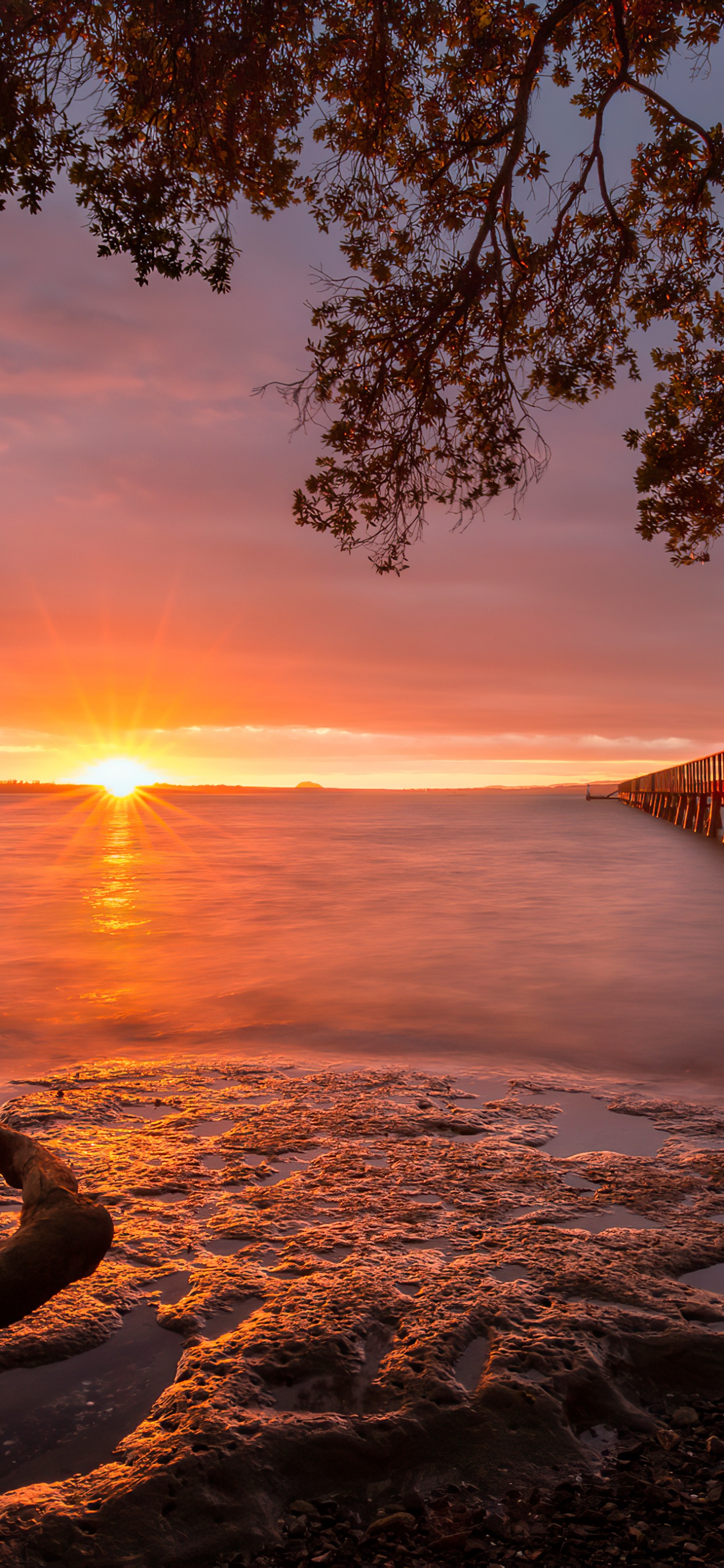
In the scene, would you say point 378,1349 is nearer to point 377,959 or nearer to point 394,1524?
point 394,1524

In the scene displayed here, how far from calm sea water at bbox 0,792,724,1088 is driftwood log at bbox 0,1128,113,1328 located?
4129 millimetres

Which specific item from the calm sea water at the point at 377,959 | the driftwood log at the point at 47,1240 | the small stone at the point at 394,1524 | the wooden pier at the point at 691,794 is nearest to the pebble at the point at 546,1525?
the small stone at the point at 394,1524

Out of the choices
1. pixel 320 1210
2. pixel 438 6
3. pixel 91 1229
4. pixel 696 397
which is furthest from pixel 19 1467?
pixel 438 6

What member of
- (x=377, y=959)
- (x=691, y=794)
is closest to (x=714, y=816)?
(x=691, y=794)

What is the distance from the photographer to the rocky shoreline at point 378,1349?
2037 mm

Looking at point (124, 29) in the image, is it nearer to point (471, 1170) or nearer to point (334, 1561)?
point (471, 1170)

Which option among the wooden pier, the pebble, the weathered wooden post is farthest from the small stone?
the weathered wooden post

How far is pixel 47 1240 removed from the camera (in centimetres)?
238

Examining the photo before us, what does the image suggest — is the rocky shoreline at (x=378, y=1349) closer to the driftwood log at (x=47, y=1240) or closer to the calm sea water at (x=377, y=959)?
the driftwood log at (x=47, y=1240)

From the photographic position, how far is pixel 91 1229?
247 centimetres

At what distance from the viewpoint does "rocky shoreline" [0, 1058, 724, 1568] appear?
204 cm

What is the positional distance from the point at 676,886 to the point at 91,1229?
59.4 feet

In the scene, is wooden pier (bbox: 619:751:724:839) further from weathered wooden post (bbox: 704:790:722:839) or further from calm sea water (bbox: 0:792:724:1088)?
calm sea water (bbox: 0:792:724:1088)

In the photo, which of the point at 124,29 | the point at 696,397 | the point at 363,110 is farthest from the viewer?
the point at 696,397
